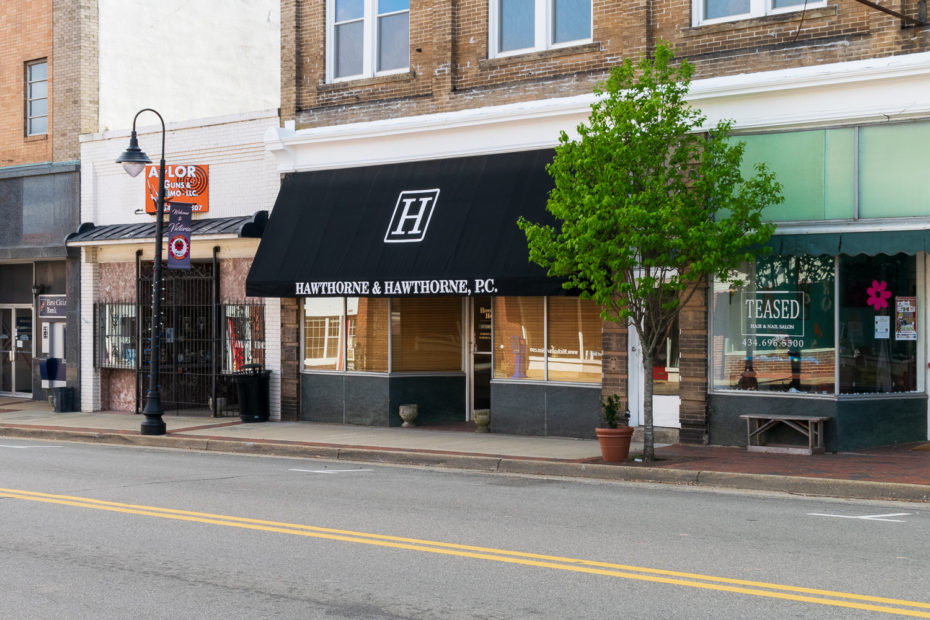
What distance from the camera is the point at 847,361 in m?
15.0

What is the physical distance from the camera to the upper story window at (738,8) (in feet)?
50.4

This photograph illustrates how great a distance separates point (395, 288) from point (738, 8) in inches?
262

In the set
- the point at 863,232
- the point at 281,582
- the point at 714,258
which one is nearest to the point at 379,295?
the point at 714,258

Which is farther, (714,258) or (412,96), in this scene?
(412,96)

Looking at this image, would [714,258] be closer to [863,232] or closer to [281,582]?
[863,232]

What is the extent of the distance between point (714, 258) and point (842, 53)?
355 cm

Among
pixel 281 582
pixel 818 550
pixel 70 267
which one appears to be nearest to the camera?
pixel 281 582

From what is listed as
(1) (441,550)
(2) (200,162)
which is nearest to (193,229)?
(2) (200,162)

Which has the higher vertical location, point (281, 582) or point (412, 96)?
point (412, 96)

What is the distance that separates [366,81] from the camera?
19766 mm

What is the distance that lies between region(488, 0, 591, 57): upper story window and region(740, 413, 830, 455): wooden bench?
21.0 feet

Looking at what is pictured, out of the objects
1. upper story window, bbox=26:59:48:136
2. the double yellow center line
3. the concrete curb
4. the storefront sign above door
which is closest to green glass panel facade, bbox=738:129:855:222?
the concrete curb

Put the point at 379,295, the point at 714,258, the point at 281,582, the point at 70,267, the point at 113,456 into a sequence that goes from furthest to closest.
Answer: the point at 70,267, the point at 379,295, the point at 113,456, the point at 714,258, the point at 281,582

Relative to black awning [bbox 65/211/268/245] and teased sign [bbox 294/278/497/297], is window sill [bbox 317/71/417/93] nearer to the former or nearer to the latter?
black awning [bbox 65/211/268/245]
